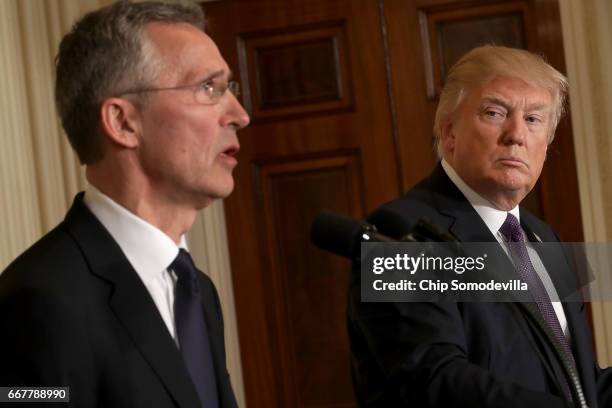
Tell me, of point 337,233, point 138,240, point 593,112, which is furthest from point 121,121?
point 593,112

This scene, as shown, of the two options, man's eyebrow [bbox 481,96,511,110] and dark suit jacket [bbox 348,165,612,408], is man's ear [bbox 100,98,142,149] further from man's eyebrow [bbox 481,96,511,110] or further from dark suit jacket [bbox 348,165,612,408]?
man's eyebrow [bbox 481,96,511,110]

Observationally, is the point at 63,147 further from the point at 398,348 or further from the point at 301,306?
the point at 398,348

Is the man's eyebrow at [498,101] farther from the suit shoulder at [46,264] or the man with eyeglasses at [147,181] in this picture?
the suit shoulder at [46,264]

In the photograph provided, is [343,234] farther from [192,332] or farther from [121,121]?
[121,121]

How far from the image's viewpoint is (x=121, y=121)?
176 centimetres

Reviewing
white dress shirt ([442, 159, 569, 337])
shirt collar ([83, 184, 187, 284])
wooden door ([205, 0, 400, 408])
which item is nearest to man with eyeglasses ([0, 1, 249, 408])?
shirt collar ([83, 184, 187, 284])

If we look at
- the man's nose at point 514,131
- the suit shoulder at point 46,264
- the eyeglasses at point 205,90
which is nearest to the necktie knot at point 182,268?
the suit shoulder at point 46,264

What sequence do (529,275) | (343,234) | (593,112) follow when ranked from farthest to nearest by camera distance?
(593,112)
(529,275)
(343,234)

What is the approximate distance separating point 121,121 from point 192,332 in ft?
1.28

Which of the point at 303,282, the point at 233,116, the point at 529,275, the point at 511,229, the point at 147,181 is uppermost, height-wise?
the point at 233,116

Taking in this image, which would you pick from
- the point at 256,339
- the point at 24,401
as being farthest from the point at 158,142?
the point at 256,339

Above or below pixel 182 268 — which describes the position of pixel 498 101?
above

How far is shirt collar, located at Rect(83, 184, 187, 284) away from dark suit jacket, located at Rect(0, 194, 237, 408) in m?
0.02

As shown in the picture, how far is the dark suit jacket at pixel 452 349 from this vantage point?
73.4 inches
